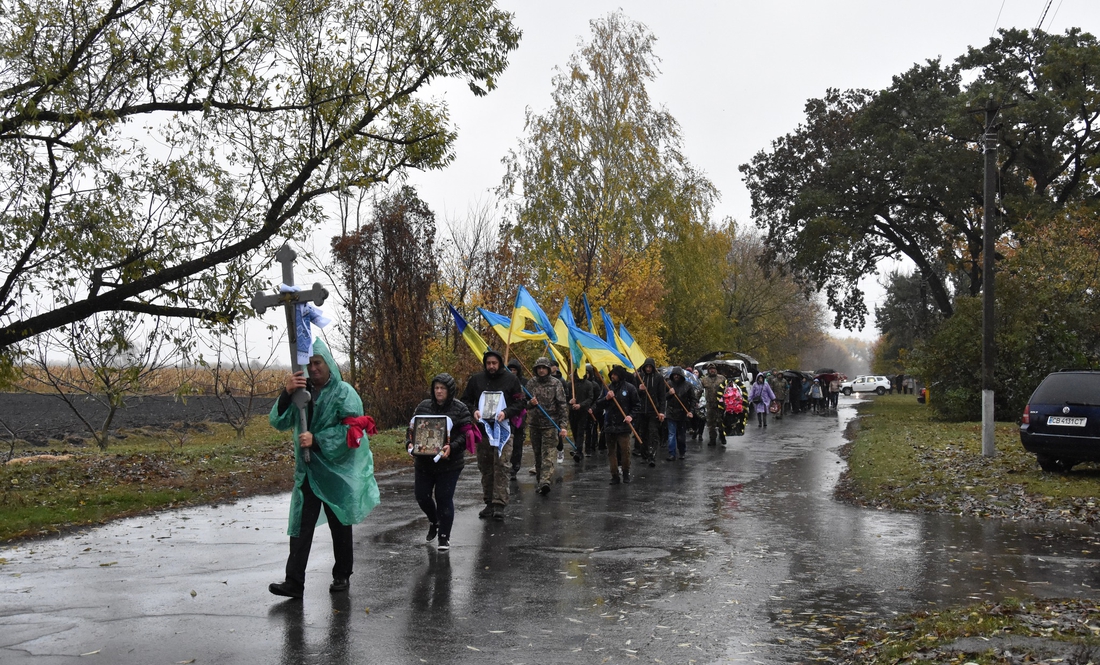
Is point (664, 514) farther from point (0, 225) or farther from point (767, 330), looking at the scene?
point (767, 330)

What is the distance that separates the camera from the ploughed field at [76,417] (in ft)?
136

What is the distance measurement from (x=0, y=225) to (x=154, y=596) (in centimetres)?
774

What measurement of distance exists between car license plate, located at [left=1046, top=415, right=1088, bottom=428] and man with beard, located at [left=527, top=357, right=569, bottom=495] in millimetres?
6853

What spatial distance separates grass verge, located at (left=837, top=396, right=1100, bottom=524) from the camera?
1248 centimetres

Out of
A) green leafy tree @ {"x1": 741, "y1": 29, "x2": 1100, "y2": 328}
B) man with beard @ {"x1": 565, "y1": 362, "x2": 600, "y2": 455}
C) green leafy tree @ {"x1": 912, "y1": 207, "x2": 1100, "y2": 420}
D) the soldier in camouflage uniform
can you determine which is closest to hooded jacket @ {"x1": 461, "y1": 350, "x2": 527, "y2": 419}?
man with beard @ {"x1": 565, "y1": 362, "x2": 600, "y2": 455}

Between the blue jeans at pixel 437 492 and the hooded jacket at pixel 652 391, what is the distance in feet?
26.3

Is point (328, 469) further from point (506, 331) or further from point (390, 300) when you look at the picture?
point (390, 300)

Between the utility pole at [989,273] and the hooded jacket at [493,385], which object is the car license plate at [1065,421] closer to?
the utility pole at [989,273]

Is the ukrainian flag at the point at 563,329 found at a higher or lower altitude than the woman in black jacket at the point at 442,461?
higher

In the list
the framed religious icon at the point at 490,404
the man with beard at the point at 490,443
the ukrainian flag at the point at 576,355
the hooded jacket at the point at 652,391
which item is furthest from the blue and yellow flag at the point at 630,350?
the framed religious icon at the point at 490,404

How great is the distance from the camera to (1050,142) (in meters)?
35.8

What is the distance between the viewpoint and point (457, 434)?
9.62 meters

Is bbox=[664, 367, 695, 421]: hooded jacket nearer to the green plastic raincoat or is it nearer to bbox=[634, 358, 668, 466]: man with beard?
bbox=[634, 358, 668, 466]: man with beard

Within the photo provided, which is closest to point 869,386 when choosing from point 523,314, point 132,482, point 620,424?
point 620,424
